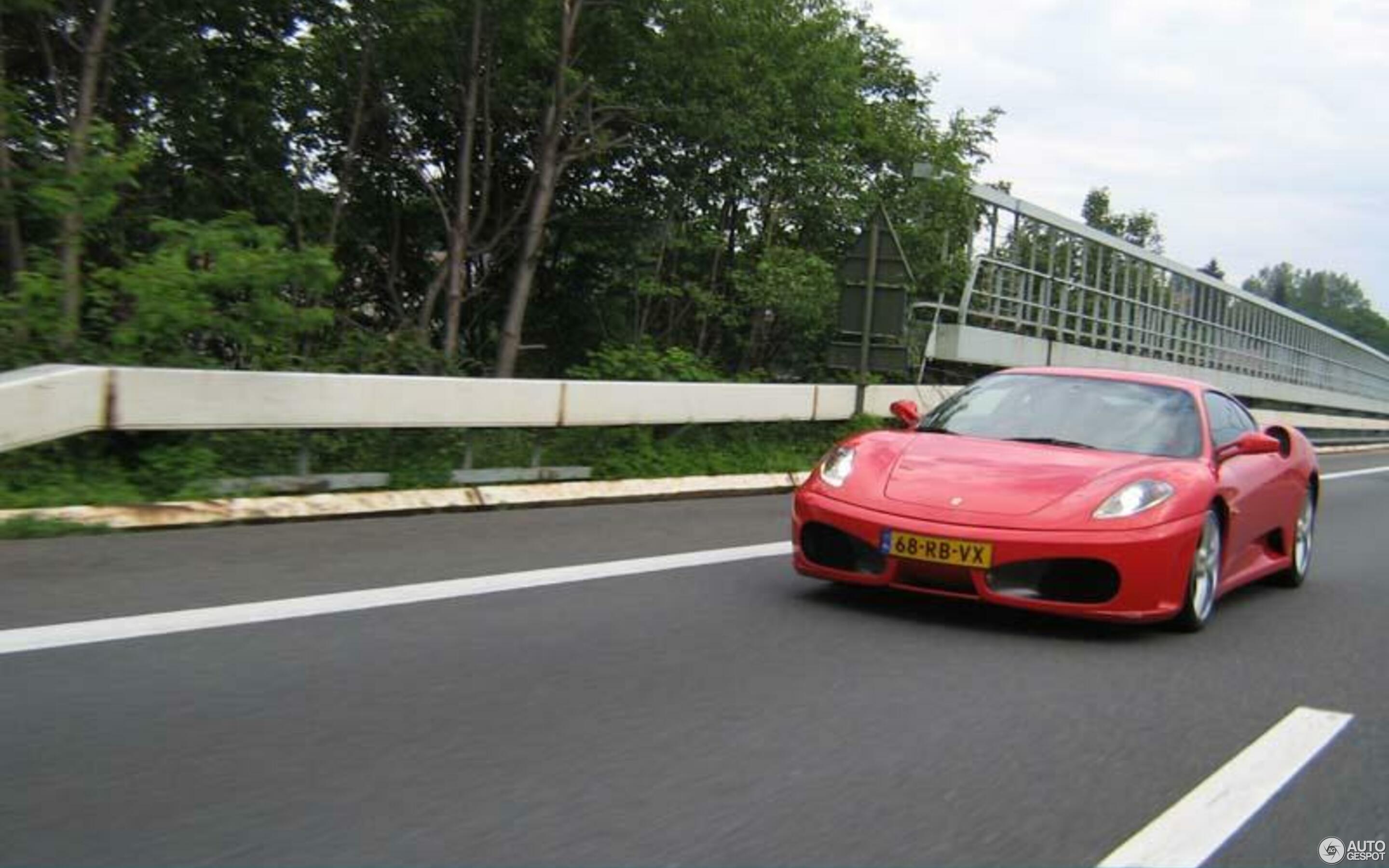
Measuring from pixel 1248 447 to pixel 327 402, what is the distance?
18.5 ft

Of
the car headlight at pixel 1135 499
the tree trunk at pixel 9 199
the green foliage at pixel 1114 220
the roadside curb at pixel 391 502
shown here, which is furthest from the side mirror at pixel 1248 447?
the green foliage at pixel 1114 220

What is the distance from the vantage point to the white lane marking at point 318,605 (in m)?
4.87

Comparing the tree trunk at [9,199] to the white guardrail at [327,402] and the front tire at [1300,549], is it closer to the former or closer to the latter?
the white guardrail at [327,402]

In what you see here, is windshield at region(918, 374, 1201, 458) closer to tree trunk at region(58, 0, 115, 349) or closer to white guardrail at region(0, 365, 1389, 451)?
white guardrail at region(0, 365, 1389, 451)

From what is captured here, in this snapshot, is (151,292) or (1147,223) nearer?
(151,292)

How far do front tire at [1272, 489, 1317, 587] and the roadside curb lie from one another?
4833 millimetres

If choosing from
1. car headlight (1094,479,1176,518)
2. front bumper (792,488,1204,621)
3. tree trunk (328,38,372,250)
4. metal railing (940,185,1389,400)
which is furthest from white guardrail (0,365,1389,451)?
tree trunk (328,38,372,250)

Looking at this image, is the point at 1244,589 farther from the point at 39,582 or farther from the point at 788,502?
the point at 39,582

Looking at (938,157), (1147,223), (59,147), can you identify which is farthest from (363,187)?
(1147,223)

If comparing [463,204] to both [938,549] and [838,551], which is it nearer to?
[838,551]

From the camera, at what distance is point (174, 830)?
119 inches

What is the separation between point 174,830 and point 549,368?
26857 mm

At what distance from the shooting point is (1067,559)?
5.68 metres

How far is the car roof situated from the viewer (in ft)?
23.5
